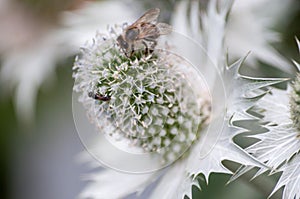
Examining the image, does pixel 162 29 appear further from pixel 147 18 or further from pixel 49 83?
pixel 49 83

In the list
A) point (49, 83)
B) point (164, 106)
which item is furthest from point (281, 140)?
point (49, 83)

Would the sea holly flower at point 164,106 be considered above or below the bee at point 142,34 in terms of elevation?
below

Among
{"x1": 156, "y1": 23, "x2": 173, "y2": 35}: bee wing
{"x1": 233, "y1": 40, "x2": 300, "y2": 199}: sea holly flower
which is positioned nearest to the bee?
{"x1": 156, "y1": 23, "x2": 173, "y2": 35}: bee wing

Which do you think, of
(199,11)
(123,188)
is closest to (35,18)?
(199,11)

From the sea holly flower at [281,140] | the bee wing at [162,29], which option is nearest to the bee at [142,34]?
the bee wing at [162,29]

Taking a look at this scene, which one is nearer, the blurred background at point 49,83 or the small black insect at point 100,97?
the small black insect at point 100,97

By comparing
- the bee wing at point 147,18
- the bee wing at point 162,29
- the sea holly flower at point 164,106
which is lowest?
the sea holly flower at point 164,106

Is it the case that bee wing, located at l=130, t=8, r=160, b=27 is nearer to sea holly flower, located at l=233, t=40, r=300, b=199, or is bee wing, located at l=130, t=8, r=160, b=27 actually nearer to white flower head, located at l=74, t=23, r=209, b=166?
white flower head, located at l=74, t=23, r=209, b=166

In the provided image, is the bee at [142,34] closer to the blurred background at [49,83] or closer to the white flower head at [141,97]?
the white flower head at [141,97]
